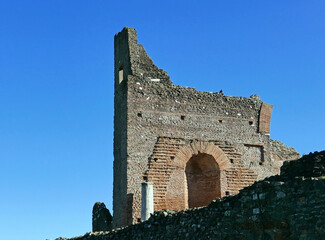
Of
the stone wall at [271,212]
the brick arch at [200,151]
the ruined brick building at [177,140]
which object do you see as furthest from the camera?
the brick arch at [200,151]

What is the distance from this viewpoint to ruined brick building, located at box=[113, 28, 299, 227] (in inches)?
651

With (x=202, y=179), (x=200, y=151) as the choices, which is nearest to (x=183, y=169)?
(x=200, y=151)

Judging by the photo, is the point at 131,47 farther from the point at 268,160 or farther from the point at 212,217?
the point at 212,217

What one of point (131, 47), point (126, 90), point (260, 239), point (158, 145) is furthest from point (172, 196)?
point (260, 239)

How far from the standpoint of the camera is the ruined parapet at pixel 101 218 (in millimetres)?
17797

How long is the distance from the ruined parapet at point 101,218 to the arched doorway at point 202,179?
2.68 m

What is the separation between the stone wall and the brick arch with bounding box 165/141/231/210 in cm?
594

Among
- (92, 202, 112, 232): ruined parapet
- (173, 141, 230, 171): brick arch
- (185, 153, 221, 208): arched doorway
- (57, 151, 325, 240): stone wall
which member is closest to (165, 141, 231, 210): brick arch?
(173, 141, 230, 171): brick arch

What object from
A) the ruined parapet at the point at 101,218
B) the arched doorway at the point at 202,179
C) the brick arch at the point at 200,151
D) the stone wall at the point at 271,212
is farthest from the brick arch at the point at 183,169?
the stone wall at the point at 271,212

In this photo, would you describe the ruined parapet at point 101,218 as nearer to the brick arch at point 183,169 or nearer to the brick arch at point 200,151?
the brick arch at point 183,169

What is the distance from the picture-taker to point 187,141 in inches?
681

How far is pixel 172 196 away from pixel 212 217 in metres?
6.92

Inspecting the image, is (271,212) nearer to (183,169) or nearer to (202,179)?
(183,169)

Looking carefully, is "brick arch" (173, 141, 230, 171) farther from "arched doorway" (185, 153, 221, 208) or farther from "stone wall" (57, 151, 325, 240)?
"stone wall" (57, 151, 325, 240)
